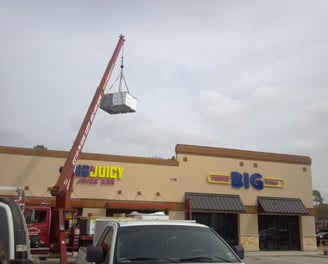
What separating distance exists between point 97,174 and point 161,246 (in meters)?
20.9

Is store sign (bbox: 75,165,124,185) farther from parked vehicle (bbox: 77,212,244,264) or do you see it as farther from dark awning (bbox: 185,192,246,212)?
parked vehicle (bbox: 77,212,244,264)

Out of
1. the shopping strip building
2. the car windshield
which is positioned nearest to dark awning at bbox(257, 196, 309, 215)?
the shopping strip building

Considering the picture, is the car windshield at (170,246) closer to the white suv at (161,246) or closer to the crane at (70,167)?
the white suv at (161,246)

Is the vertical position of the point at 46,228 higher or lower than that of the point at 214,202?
lower

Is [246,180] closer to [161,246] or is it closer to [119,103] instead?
[119,103]

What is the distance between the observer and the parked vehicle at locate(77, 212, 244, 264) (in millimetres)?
5119

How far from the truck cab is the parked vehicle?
34.4 inches

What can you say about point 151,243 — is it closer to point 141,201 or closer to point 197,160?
point 141,201

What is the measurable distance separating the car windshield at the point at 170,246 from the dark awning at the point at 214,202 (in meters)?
21.3

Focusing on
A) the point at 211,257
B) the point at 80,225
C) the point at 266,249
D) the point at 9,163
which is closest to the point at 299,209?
the point at 266,249

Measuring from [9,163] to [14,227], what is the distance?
21.0 meters

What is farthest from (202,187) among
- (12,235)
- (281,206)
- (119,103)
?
(12,235)

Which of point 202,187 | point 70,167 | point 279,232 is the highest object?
point 70,167

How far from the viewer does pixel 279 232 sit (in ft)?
99.7
